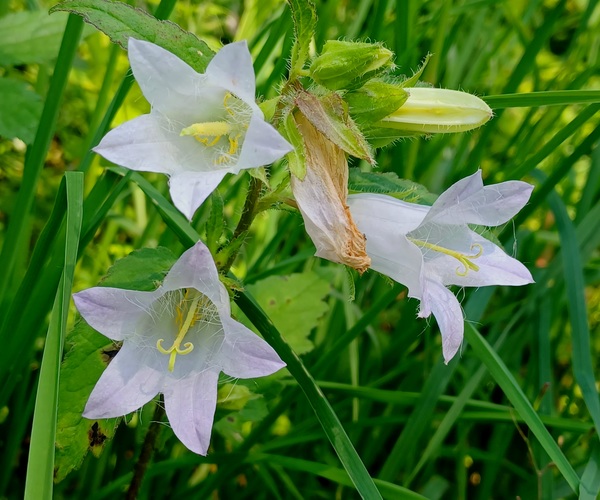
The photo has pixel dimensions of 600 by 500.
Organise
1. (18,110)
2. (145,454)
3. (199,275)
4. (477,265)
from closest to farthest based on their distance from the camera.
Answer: (199,275) < (477,265) < (145,454) < (18,110)

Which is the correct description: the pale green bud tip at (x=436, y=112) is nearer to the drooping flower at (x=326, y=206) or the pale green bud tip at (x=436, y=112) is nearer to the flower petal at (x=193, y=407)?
the drooping flower at (x=326, y=206)

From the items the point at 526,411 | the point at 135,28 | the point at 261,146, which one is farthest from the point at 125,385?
the point at 526,411

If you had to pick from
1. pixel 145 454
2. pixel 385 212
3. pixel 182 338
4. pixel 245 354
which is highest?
pixel 385 212

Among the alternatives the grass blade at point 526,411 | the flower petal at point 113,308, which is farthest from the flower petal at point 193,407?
the grass blade at point 526,411

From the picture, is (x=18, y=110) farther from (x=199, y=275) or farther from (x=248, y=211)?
(x=199, y=275)

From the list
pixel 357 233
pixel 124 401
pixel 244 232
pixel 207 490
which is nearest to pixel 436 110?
pixel 357 233

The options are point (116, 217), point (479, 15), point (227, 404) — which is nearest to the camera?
point (227, 404)

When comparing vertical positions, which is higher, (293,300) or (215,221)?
(215,221)

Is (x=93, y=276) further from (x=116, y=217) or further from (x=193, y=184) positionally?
(x=193, y=184)
